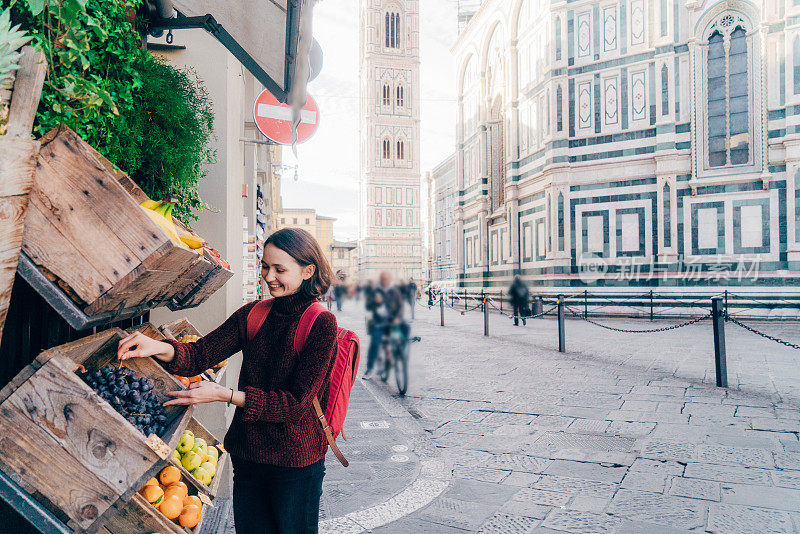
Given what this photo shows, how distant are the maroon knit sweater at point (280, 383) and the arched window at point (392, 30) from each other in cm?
6907

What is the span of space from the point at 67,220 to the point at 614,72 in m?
20.3

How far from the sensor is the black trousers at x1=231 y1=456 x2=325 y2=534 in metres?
1.75

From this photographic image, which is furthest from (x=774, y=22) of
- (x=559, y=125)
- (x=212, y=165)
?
(x=212, y=165)

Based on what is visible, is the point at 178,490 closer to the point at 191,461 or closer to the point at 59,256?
the point at 191,461

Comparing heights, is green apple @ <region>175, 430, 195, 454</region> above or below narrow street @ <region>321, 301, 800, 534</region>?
above

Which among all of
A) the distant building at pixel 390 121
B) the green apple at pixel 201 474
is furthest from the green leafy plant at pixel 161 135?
the distant building at pixel 390 121

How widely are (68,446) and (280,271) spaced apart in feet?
2.48

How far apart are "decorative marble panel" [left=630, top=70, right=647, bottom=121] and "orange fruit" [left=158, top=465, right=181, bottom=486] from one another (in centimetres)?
1944

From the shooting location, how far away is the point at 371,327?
5.20 m

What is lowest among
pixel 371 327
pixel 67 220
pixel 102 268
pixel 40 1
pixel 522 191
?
pixel 371 327

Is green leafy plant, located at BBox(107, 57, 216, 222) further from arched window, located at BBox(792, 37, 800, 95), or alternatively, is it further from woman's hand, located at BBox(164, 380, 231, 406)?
arched window, located at BBox(792, 37, 800, 95)

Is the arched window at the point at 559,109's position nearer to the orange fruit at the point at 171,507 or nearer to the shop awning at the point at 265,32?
the shop awning at the point at 265,32

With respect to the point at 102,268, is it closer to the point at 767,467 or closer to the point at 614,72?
the point at 767,467

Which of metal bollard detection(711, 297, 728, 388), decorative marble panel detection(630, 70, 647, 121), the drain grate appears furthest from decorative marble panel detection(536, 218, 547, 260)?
the drain grate
